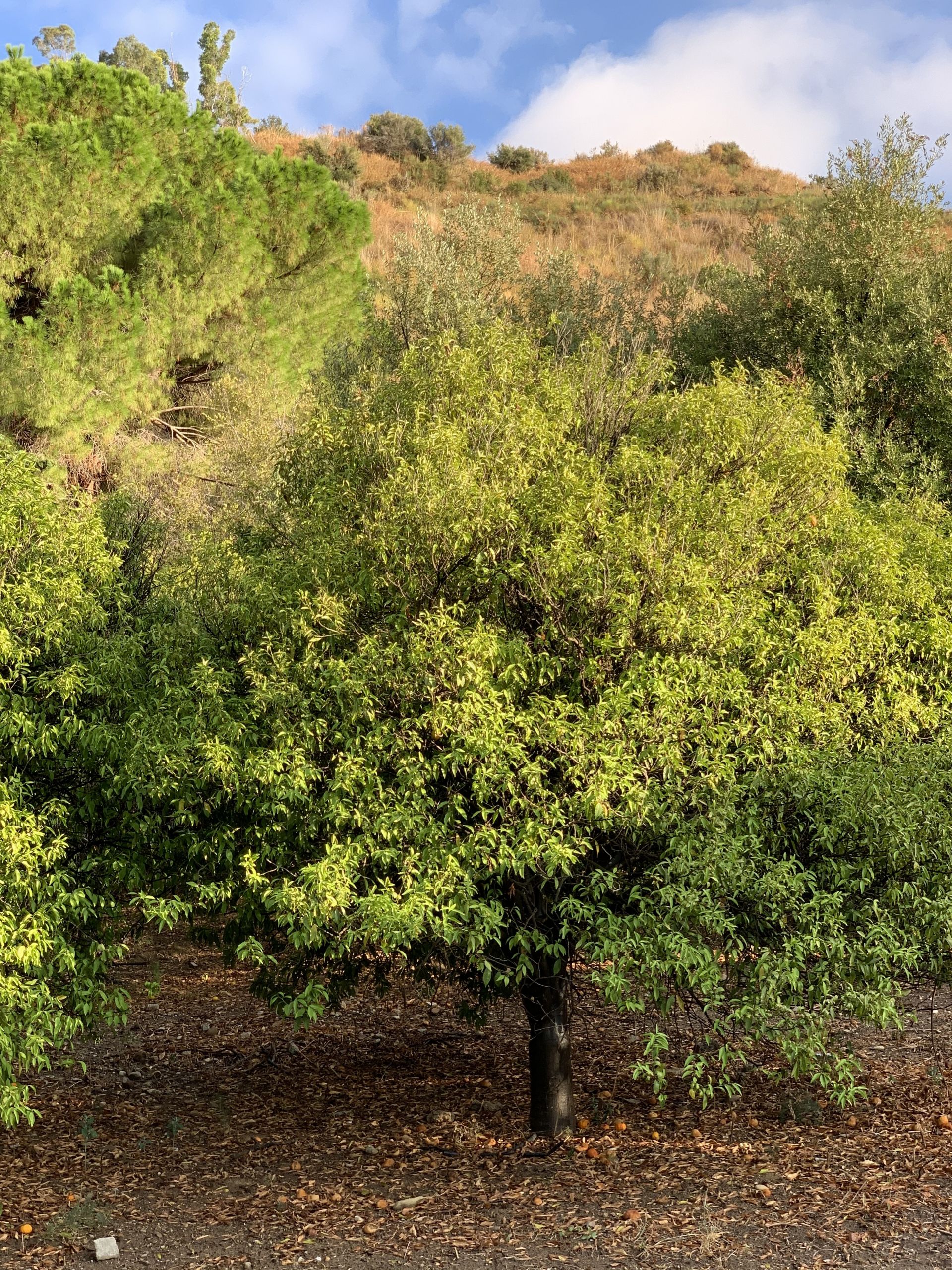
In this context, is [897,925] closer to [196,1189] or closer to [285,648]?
[285,648]

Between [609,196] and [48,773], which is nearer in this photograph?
[48,773]

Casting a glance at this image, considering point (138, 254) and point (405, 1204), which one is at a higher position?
point (138, 254)

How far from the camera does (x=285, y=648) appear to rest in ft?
26.0

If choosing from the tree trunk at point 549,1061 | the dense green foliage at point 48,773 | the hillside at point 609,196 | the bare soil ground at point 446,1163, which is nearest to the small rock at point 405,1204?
the bare soil ground at point 446,1163

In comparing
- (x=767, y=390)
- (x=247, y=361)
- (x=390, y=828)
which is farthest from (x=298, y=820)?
(x=247, y=361)

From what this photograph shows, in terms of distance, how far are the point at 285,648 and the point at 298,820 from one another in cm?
119

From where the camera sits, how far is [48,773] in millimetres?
8086

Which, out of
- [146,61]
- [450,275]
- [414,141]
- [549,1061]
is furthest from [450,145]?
[549,1061]

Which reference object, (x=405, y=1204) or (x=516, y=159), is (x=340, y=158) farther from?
(x=405, y=1204)

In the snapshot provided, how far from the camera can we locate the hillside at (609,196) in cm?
4678

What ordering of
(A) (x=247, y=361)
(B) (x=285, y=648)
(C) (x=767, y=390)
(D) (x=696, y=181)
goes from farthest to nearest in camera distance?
(D) (x=696, y=181) < (A) (x=247, y=361) < (C) (x=767, y=390) < (B) (x=285, y=648)

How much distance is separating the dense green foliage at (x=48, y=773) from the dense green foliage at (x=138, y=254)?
931 cm

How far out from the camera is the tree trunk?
9508mm

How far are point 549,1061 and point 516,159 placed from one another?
61062mm
